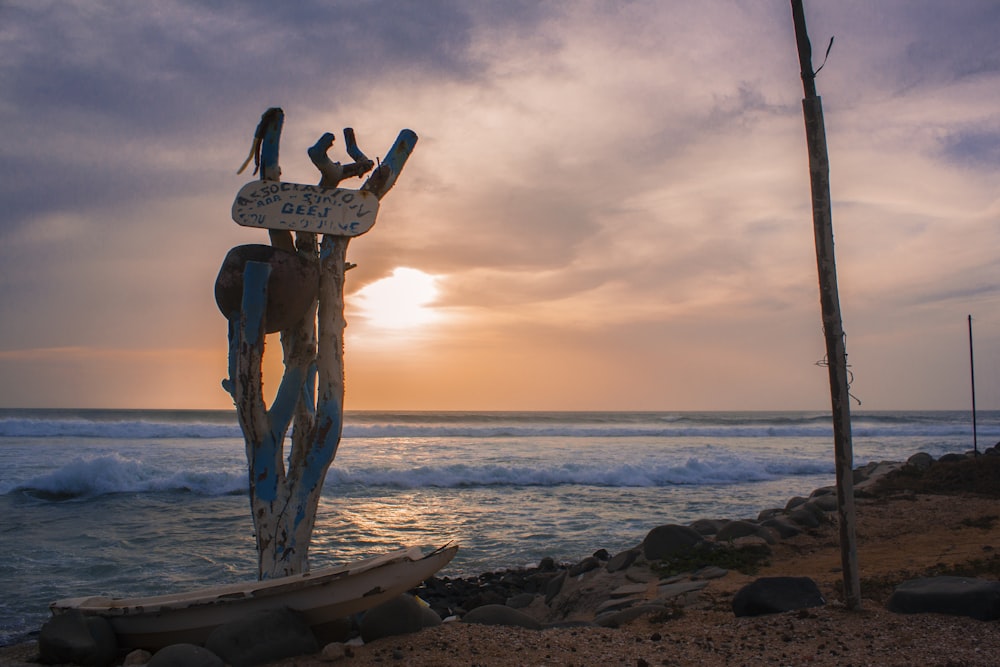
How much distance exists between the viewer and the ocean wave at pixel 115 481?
17.0m

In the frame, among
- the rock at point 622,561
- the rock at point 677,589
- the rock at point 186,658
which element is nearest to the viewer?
the rock at point 186,658

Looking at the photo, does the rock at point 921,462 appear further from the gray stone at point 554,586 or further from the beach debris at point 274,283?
the beach debris at point 274,283

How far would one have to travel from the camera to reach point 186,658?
14.9ft

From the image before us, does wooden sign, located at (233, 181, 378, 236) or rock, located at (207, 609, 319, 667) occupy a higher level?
wooden sign, located at (233, 181, 378, 236)

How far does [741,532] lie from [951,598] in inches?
175

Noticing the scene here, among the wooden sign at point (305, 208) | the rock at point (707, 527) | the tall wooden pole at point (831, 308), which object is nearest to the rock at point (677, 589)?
the tall wooden pole at point (831, 308)

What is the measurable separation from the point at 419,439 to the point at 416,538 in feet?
86.8

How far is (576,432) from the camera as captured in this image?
44.4 metres

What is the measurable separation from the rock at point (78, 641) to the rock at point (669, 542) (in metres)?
5.90

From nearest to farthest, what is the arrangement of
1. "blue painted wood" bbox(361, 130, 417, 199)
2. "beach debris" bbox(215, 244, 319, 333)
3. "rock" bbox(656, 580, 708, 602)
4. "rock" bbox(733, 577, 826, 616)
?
1. "beach debris" bbox(215, 244, 319, 333)
2. "rock" bbox(733, 577, 826, 616)
3. "blue painted wood" bbox(361, 130, 417, 199)
4. "rock" bbox(656, 580, 708, 602)

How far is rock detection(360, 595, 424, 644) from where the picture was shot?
5.14 meters

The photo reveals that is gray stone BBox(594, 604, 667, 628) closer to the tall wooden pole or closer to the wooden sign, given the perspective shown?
the tall wooden pole

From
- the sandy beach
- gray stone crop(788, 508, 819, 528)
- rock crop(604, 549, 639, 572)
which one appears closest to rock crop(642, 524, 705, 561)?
rock crop(604, 549, 639, 572)

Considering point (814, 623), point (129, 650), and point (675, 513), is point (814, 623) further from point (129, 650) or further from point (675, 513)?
point (675, 513)
